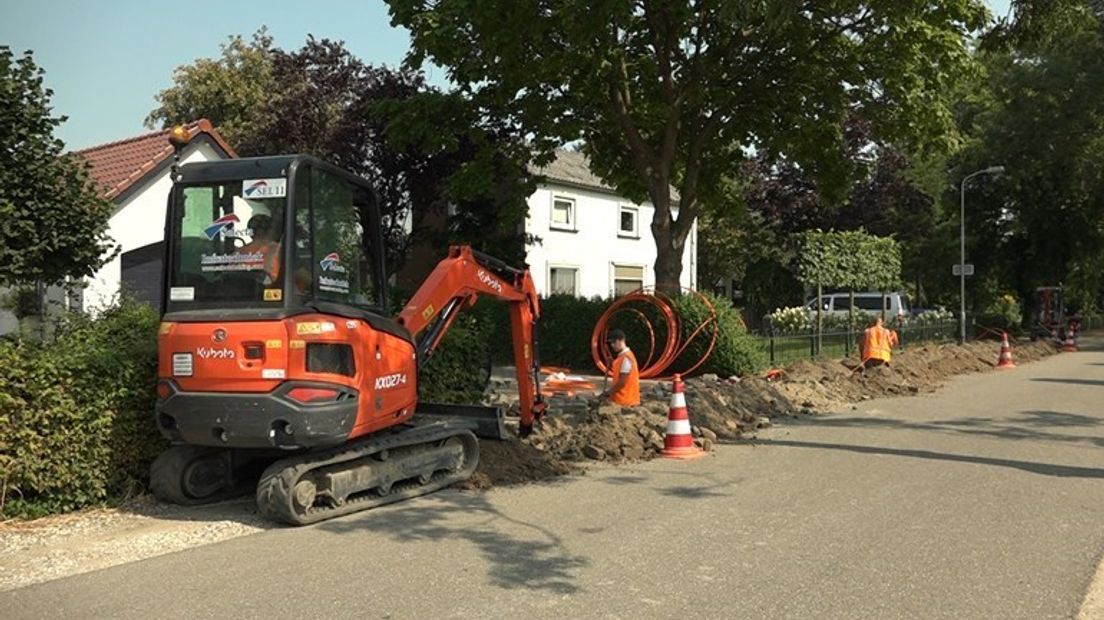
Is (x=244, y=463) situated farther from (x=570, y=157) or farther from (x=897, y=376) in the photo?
(x=570, y=157)

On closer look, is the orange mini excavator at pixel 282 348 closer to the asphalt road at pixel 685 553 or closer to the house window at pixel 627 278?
the asphalt road at pixel 685 553

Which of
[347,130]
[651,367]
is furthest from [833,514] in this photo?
[347,130]

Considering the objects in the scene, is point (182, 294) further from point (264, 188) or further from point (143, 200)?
point (143, 200)

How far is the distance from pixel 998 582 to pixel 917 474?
11.6 ft

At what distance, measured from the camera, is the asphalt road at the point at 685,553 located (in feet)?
16.8

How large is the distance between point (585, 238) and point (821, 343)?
10.9 m

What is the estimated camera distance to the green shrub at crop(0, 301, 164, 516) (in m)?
6.94

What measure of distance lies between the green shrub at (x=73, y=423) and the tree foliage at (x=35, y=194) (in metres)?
0.97

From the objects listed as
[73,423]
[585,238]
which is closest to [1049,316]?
[585,238]

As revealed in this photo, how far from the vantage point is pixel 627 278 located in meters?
33.2

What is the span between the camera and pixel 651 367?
59.5 ft

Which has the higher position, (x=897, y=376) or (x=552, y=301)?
(x=552, y=301)

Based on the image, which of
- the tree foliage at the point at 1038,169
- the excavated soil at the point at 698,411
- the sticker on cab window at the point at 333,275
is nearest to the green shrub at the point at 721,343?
the excavated soil at the point at 698,411

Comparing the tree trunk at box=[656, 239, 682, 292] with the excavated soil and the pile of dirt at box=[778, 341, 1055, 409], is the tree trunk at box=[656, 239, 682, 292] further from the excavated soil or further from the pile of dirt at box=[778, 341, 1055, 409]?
the pile of dirt at box=[778, 341, 1055, 409]
